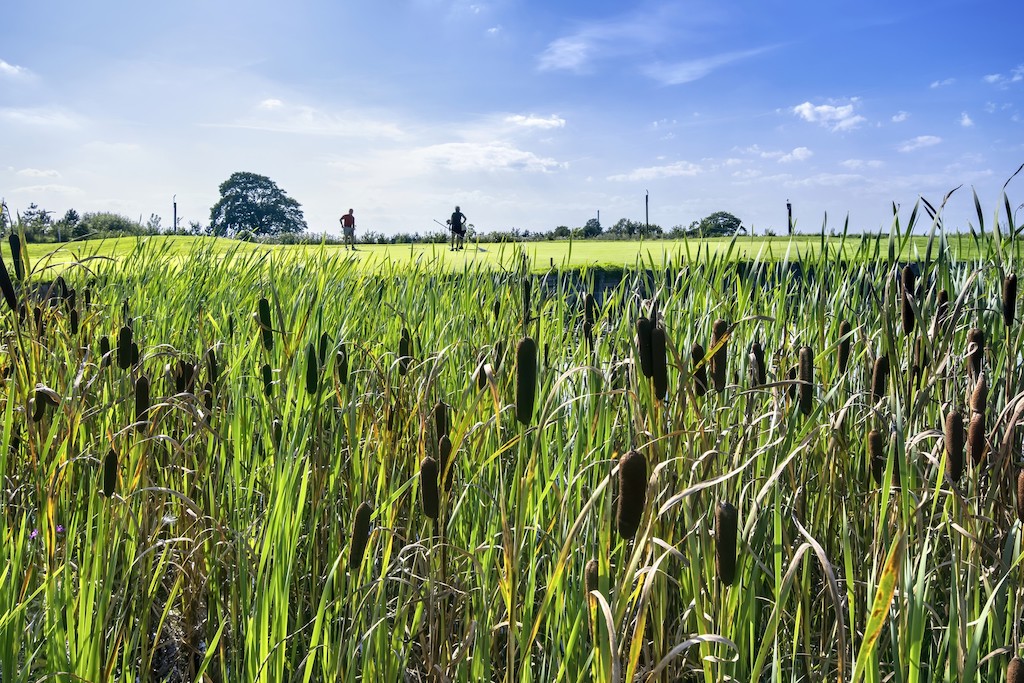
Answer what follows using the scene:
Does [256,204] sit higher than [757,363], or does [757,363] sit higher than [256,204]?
[256,204]

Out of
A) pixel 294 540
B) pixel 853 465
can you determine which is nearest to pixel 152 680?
pixel 294 540

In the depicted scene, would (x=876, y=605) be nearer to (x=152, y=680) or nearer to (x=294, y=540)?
(x=294, y=540)

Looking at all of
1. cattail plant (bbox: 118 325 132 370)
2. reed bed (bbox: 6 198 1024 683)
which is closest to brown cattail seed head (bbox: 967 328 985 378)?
reed bed (bbox: 6 198 1024 683)

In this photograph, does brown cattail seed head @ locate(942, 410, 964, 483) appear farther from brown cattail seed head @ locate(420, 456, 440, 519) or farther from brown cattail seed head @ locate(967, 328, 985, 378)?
brown cattail seed head @ locate(420, 456, 440, 519)

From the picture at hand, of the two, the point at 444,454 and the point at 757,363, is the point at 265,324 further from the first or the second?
the point at 757,363

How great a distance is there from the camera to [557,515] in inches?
57.7

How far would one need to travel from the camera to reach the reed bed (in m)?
1.04

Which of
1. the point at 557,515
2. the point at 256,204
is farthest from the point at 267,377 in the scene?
the point at 256,204

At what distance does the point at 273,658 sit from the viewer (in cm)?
127

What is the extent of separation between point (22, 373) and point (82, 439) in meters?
0.43

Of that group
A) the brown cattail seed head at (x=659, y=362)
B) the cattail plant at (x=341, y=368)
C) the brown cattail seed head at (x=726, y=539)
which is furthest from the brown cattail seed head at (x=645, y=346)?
the cattail plant at (x=341, y=368)

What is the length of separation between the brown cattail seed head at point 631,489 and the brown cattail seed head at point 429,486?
12.1 inches

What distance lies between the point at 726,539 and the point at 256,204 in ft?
275

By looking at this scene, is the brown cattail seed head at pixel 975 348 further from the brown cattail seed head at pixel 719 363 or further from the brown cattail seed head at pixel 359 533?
the brown cattail seed head at pixel 359 533
